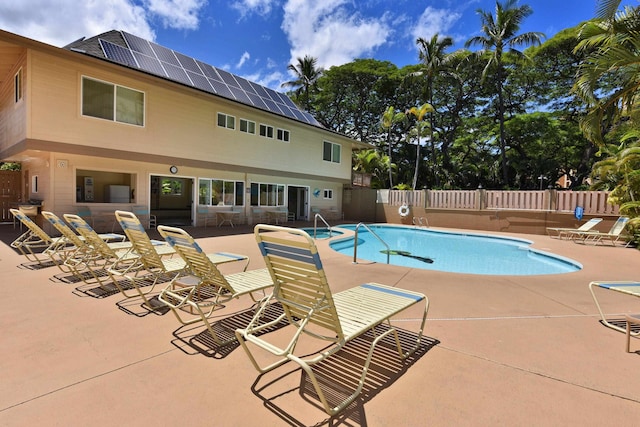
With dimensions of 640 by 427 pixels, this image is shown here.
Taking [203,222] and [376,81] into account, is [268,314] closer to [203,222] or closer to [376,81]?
[203,222]

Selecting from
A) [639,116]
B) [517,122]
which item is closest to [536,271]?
[639,116]

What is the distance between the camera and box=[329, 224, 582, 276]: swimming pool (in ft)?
28.5

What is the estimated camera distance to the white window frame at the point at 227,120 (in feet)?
47.1

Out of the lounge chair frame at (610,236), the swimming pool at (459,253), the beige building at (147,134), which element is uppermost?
the beige building at (147,134)

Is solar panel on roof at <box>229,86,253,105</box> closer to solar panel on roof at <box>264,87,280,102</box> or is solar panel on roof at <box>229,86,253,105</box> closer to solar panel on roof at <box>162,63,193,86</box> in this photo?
solar panel on roof at <box>162,63,193,86</box>

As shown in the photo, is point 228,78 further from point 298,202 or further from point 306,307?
point 306,307

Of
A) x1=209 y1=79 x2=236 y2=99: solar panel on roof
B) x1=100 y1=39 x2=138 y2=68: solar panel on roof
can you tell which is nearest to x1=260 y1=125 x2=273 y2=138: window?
x1=209 y1=79 x2=236 y2=99: solar panel on roof

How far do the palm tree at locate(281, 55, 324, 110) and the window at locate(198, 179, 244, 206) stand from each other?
1933cm

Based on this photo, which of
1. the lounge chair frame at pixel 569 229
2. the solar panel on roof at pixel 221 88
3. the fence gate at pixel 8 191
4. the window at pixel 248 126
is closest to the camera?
the lounge chair frame at pixel 569 229

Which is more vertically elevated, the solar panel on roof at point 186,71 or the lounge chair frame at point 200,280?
the solar panel on roof at point 186,71

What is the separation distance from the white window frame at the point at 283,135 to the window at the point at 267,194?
252cm

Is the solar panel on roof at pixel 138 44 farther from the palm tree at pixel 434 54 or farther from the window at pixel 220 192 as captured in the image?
the palm tree at pixel 434 54

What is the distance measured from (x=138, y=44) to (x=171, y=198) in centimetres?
829

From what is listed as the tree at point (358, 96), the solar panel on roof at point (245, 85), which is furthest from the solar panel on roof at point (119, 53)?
the tree at point (358, 96)
